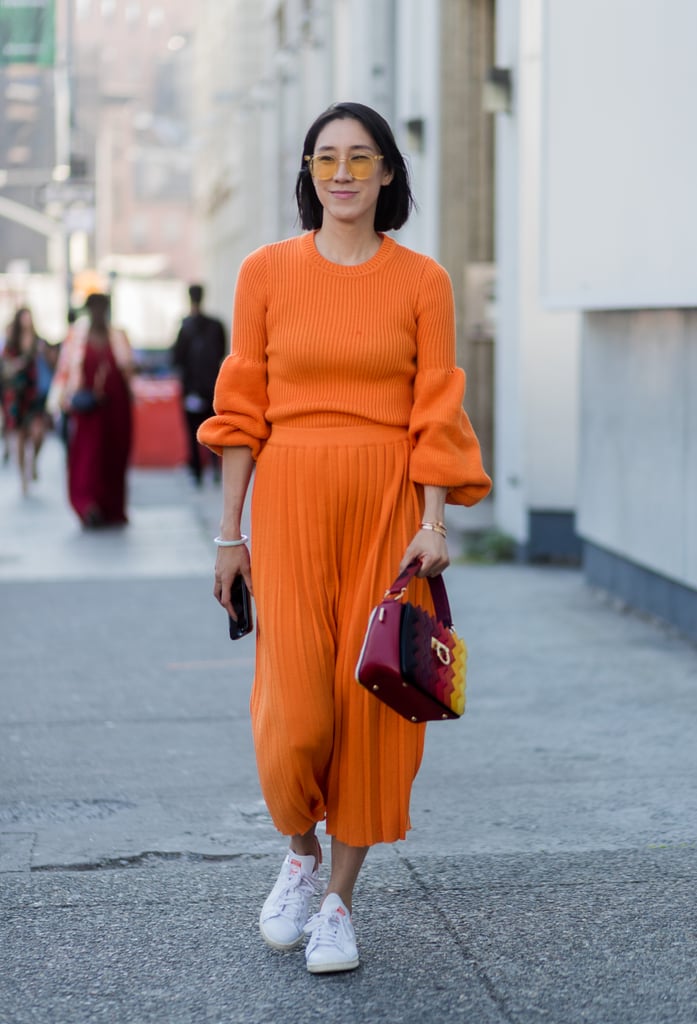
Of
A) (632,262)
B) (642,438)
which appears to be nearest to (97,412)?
(642,438)

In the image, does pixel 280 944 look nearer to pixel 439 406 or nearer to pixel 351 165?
pixel 439 406

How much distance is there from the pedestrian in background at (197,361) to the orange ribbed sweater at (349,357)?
13.3 m

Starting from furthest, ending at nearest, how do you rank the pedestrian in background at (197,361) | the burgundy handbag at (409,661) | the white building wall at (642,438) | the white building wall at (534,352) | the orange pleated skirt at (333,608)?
the pedestrian in background at (197,361) < the white building wall at (534,352) < the white building wall at (642,438) < the orange pleated skirt at (333,608) < the burgundy handbag at (409,661)

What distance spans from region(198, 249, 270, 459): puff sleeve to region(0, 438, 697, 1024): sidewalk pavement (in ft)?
3.90

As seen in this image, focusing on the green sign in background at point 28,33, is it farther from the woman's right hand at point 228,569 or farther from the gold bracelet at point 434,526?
the gold bracelet at point 434,526

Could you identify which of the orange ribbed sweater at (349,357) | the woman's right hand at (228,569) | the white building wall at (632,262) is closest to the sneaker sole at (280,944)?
the woman's right hand at (228,569)

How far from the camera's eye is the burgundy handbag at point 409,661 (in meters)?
3.72

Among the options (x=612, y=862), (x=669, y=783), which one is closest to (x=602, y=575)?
(x=669, y=783)

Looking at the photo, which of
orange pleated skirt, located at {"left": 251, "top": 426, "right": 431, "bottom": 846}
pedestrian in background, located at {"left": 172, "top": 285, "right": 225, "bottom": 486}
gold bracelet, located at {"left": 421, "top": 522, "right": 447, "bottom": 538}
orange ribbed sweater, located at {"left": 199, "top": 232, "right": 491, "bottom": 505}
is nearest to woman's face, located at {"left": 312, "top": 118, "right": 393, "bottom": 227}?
orange ribbed sweater, located at {"left": 199, "top": 232, "right": 491, "bottom": 505}

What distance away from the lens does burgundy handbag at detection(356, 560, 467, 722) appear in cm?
372

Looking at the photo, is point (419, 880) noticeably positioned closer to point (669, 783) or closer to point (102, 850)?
point (102, 850)

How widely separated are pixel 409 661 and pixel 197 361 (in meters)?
13.8

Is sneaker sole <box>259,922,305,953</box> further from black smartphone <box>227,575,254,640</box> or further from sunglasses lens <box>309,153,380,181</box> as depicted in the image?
sunglasses lens <box>309,153,380,181</box>

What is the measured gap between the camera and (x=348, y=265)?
400cm
